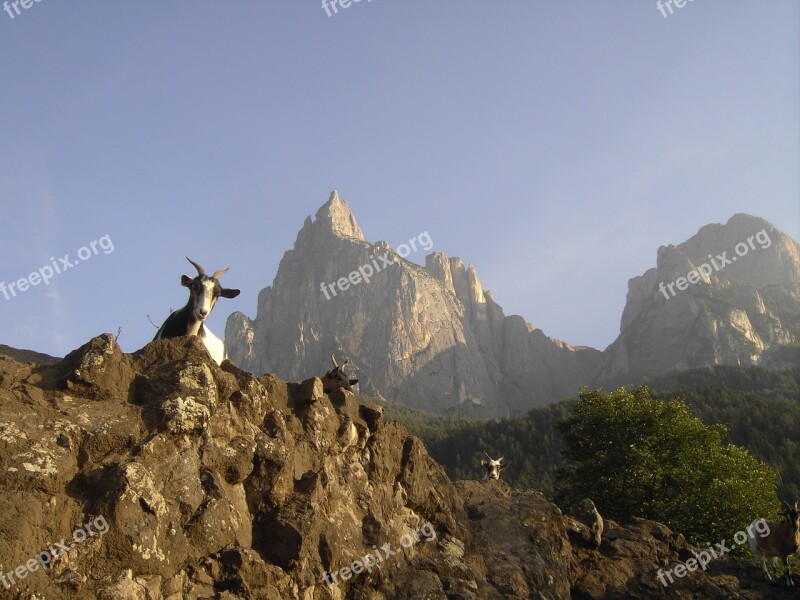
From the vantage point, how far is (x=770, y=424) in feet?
250

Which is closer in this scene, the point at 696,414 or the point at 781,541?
the point at 781,541

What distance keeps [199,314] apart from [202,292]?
1.41 feet

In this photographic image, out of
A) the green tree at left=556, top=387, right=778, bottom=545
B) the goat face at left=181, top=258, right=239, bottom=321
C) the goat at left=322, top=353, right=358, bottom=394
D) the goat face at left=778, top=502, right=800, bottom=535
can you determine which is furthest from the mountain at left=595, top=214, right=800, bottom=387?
the goat face at left=181, top=258, right=239, bottom=321

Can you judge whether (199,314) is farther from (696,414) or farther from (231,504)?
(696,414)

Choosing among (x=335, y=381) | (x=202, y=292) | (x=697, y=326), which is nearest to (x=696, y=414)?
(x=335, y=381)

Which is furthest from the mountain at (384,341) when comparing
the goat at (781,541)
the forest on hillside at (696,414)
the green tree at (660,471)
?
the goat at (781,541)

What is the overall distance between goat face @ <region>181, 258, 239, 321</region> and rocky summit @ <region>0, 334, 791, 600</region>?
Result: 3.82 ft

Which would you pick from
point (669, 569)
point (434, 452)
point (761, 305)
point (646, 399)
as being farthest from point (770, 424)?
point (761, 305)

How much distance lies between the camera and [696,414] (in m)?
77.4

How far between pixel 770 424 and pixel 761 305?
5020 inches

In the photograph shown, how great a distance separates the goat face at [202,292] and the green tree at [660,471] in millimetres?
15975

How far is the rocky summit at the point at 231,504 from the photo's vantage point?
255 inches

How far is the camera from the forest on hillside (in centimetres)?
6806

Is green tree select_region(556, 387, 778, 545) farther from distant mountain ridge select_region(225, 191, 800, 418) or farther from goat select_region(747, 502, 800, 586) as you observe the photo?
distant mountain ridge select_region(225, 191, 800, 418)
